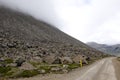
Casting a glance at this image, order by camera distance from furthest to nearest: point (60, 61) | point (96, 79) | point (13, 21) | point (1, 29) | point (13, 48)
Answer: point (13, 21), point (1, 29), point (13, 48), point (60, 61), point (96, 79)

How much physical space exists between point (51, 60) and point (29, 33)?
272 ft

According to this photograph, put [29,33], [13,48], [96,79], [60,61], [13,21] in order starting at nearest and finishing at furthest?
[96,79] < [60,61] < [13,48] < [29,33] < [13,21]

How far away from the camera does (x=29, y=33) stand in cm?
14112

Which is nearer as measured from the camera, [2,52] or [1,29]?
[2,52]

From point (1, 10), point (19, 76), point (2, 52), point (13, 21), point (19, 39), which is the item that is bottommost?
point (19, 76)

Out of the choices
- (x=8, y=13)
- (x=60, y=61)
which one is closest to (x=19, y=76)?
(x=60, y=61)

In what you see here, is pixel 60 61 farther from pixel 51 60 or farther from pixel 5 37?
pixel 5 37

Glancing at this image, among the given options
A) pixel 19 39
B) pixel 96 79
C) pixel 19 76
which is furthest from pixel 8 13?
pixel 96 79

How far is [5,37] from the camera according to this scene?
11756 centimetres

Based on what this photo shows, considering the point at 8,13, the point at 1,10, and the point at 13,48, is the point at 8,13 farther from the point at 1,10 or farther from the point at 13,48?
the point at 13,48

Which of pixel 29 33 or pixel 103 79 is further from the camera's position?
pixel 29 33

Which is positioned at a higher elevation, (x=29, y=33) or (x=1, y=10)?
(x=1, y=10)

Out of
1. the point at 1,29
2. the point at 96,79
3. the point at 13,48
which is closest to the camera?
the point at 96,79

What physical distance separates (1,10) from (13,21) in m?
27.7
